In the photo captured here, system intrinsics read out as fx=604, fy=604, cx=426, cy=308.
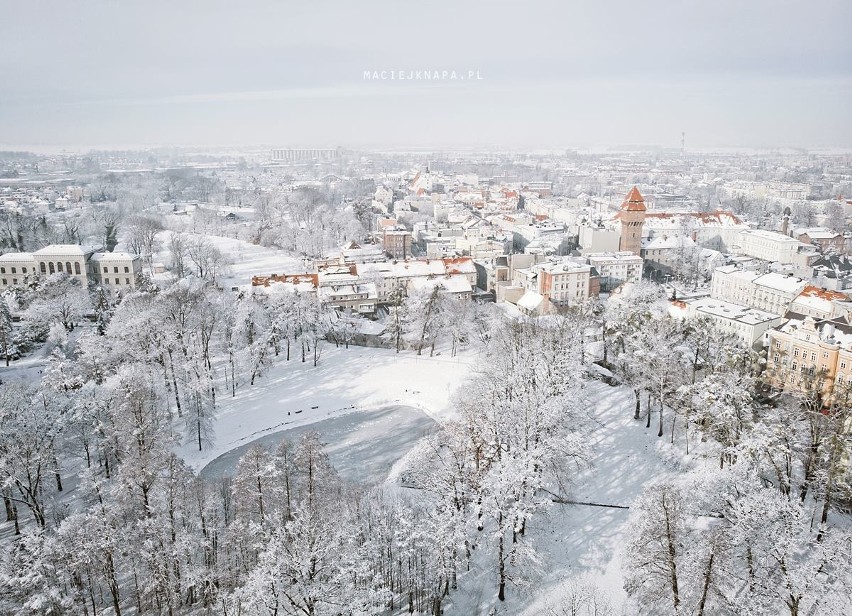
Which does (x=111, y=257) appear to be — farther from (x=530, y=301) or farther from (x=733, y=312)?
(x=733, y=312)

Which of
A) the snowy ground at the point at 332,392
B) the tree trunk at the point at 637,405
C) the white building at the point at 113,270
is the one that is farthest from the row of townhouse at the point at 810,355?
the white building at the point at 113,270

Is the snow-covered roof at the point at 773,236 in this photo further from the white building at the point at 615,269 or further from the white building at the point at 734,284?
the white building at the point at 615,269

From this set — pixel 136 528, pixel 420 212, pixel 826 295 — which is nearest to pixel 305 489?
pixel 136 528

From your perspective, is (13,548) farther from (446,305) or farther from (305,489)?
(446,305)

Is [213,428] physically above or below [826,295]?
below

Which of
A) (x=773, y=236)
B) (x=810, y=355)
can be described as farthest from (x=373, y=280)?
(x=773, y=236)

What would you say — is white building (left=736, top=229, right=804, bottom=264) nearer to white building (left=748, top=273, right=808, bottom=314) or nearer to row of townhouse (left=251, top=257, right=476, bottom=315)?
white building (left=748, top=273, right=808, bottom=314)

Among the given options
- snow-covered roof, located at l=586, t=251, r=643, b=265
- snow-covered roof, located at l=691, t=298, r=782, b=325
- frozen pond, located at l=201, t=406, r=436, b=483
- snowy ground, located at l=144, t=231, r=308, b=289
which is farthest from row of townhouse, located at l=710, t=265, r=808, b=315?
snowy ground, located at l=144, t=231, r=308, b=289

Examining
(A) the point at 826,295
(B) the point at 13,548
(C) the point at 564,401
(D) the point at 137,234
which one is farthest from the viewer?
(D) the point at 137,234
